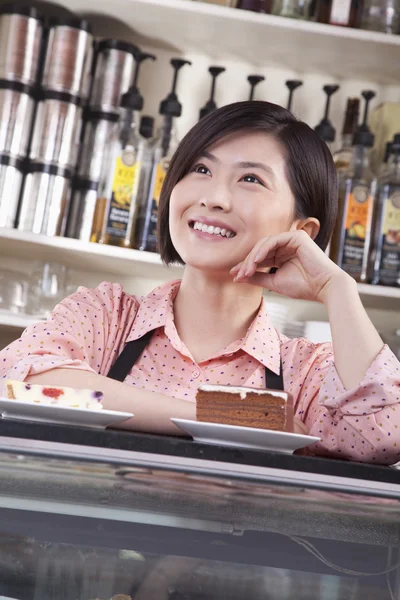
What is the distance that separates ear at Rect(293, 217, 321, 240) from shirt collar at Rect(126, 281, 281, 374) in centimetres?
14

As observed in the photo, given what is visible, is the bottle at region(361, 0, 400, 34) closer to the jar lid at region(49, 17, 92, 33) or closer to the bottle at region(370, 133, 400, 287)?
the bottle at region(370, 133, 400, 287)

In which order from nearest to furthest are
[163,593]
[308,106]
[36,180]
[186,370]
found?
1. [163,593]
2. [186,370]
3. [36,180]
4. [308,106]

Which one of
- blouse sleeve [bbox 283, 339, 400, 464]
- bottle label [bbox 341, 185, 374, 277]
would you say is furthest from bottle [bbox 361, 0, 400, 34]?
blouse sleeve [bbox 283, 339, 400, 464]

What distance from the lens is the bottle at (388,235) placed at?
187 centimetres

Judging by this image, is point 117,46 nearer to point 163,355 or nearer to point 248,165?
point 248,165

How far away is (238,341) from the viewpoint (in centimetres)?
125

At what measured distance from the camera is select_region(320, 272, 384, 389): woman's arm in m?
0.97

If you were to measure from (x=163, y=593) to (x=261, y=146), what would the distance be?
0.83 m

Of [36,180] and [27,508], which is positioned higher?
[36,180]

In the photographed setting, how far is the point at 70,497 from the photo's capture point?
61cm

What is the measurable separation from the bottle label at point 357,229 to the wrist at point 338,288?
0.77m

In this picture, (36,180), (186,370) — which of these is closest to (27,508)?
(186,370)

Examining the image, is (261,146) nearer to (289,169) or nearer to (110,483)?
(289,169)

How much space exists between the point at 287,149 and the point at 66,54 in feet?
2.60
